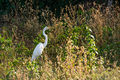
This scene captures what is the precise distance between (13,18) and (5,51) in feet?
9.23

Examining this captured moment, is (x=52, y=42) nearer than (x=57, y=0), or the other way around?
(x=52, y=42)

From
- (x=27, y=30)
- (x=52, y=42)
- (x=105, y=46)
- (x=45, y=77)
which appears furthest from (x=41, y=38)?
(x=45, y=77)

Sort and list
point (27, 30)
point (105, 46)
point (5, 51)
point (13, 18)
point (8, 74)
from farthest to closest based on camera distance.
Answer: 1. point (13, 18)
2. point (27, 30)
3. point (105, 46)
4. point (5, 51)
5. point (8, 74)

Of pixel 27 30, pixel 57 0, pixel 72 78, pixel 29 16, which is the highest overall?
pixel 57 0

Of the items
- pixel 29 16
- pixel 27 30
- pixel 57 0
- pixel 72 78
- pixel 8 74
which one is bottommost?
pixel 72 78

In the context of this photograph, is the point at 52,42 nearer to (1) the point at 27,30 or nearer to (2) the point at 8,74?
(1) the point at 27,30

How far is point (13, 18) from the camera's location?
8.64m

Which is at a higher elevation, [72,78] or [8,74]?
[8,74]

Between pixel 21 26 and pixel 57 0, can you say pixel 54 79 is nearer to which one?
pixel 21 26

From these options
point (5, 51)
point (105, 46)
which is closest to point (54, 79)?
point (5, 51)

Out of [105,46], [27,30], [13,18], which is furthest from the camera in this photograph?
[13,18]

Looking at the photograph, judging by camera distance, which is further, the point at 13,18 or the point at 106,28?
the point at 13,18

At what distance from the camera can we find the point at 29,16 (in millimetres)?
7887

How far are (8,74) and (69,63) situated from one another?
1.24 m
